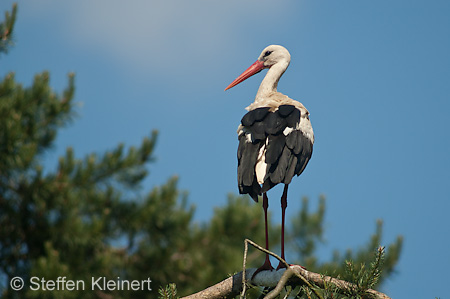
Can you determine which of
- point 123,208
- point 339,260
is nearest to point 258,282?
point 339,260

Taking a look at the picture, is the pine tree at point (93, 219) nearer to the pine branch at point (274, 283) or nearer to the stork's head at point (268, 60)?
the stork's head at point (268, 60)

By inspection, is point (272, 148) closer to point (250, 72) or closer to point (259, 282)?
point (259, 282)

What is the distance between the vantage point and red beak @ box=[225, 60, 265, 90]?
455cm

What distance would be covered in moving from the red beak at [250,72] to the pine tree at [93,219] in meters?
4.16

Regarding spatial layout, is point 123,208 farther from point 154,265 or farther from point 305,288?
point 305,288

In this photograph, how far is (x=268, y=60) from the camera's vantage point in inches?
176

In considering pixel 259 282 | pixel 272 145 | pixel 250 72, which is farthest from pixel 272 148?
pixel 250 72

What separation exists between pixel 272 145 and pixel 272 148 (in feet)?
0.08

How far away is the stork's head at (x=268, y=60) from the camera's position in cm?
438

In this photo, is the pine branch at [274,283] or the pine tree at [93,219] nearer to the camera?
the pine branch at [274,283]

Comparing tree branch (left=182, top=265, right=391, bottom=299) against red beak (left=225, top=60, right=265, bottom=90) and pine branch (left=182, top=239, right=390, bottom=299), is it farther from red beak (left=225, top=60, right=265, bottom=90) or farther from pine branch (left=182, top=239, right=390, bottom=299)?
red beak (left=225, top=60, right=265, bottom=90)

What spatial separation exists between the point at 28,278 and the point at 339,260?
167 inches

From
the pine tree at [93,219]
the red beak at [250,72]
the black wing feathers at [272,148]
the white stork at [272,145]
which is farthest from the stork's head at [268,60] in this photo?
the pine tree at [93,219]

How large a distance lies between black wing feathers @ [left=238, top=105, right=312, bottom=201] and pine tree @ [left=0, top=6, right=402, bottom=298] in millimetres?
5261
